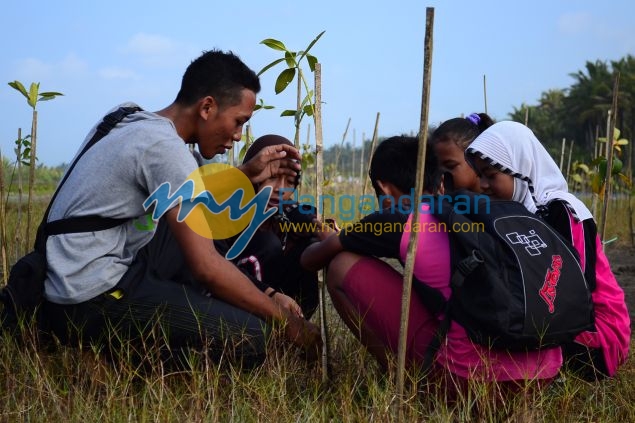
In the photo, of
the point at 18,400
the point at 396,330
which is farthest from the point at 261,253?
the point at 18,400

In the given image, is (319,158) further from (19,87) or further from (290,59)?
(19,87)

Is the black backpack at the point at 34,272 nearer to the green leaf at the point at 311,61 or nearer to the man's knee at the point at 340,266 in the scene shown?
the man's knee at the point at 340,266

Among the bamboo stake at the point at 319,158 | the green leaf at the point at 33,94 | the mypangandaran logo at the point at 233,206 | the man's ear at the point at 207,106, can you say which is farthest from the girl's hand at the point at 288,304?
the green leaf at the point at 33,94

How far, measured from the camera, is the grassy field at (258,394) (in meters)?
2.01

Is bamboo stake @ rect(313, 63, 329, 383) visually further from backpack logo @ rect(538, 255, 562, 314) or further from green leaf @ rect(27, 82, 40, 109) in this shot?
green leaf @ rect(27, 82, 40, 109)

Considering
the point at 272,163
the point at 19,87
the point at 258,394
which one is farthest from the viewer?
the point at 19,87

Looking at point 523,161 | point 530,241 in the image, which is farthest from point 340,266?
point 523,161

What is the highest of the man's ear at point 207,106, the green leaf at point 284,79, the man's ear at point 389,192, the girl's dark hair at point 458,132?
→ the green leaf at point 284,79

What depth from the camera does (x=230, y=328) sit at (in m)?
2.27

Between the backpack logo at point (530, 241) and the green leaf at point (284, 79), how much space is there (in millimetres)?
968

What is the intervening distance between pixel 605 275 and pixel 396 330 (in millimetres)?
718

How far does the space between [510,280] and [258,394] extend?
0.80 m

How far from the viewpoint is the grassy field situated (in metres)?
2.01

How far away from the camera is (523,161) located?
2.34m
